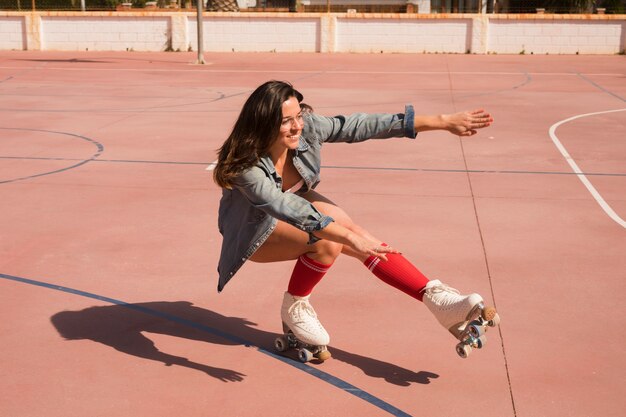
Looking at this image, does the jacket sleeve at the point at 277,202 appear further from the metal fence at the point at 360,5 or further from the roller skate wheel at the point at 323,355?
the metal fence at the point at 360,5

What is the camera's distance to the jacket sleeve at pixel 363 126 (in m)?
4.58

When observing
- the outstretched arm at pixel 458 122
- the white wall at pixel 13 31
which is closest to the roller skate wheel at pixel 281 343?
the outstretched arm at pixel 458 122

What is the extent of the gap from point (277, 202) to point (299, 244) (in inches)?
17.6

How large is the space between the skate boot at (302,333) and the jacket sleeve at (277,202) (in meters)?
0.57

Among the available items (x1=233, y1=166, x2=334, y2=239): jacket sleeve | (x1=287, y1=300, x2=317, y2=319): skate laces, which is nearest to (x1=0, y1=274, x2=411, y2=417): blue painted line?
(x1=287, y1=300, x2=317, y2=319): skate laces

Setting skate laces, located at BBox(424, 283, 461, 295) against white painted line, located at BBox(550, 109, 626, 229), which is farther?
white painted line, located at BBox(550, 109, 626, 229)

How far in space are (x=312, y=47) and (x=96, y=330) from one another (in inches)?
1066

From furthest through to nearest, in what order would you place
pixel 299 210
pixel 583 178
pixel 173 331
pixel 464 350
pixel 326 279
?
pixel 583 178 → pixel 326 279 → pixel 173 331 → pixel 464 350 → pixel 299 210

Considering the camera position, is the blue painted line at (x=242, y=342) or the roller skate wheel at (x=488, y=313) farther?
the blue painted line at (x=242, y=342)

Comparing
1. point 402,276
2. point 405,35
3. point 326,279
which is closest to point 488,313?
point 402,276

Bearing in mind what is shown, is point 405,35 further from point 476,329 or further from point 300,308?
point 476,329

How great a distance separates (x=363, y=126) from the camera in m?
4.59

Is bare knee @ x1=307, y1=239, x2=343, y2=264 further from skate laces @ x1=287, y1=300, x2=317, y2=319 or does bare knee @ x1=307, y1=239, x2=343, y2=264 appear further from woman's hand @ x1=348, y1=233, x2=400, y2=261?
woman's hand @ x1=348, y1=233, x2=400, y2=261

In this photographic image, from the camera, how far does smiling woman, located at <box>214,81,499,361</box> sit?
4180mm
